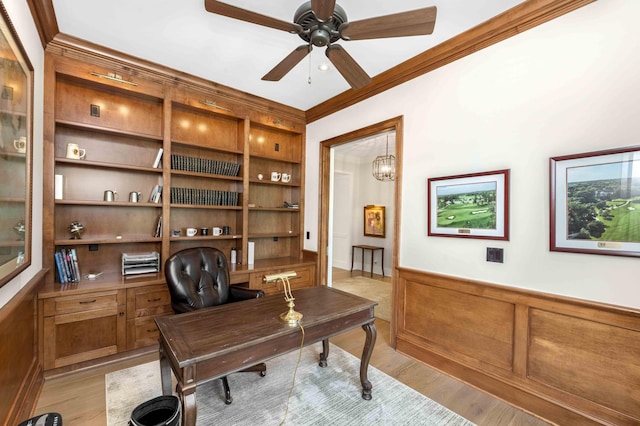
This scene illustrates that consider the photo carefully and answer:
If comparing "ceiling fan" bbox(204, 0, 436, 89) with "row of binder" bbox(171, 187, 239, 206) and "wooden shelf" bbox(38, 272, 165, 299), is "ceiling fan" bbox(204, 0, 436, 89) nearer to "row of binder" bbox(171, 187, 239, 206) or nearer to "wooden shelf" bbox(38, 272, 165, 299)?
"row of binder" bbox(171, 187, 239, 206)

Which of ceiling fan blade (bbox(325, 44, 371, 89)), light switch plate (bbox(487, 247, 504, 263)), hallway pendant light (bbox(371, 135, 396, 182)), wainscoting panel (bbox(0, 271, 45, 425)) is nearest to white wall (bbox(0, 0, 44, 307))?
wainscoting panel (bbox(0, 271, 45, 425))

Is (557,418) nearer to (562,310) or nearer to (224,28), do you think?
(562,310)

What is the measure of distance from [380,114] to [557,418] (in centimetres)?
287

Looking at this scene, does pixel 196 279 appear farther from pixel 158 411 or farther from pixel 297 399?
pixel 297 399

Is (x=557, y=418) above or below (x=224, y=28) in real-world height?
below

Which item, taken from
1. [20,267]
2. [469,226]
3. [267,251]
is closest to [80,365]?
[20,267]

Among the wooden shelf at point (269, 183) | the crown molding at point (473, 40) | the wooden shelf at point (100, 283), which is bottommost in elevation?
the wooden shelf at point (100, 283)

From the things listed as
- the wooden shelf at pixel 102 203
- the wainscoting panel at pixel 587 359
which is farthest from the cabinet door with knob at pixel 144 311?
the wainscoting panel at pixel 587 359

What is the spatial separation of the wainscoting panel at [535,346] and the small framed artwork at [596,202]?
382mm

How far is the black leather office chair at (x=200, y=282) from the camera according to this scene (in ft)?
7.30

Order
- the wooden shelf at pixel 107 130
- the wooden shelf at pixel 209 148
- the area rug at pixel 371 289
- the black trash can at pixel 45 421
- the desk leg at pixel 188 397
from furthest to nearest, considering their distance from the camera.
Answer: the area rug at pixel 371 289, the wooden shelf at pixel 209 148, the wooden shelf at pixel 107 130, the black trash can at pixel 45 421, the desk leg at pixel 188 397

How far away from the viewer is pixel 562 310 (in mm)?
1793

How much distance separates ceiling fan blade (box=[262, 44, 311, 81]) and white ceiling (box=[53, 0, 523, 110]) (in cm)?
37

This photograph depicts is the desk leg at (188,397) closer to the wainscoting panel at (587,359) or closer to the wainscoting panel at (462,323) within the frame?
the wainscoting panel at (462,323)
